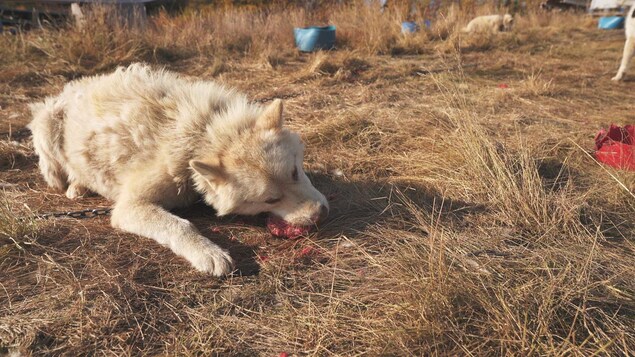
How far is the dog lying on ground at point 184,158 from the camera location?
104 inches

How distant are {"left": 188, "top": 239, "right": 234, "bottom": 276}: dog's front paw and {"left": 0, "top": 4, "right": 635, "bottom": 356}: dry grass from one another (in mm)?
70

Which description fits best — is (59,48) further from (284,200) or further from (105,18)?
(284,200)

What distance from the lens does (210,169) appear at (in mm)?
2533

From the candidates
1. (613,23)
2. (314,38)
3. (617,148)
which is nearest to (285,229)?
(617,148)

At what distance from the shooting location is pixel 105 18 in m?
8.49

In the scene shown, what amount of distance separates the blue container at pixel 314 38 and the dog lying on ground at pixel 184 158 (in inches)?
264

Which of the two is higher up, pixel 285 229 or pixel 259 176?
pixel 259 176

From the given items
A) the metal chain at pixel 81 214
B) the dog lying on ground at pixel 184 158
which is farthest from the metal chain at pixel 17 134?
the metal chain at pixel 81 214

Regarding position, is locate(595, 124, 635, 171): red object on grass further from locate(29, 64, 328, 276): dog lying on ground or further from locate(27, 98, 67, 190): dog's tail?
locate(27, 98, 67, 190): dog's tail

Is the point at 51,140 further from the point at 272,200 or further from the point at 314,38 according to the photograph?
the point at 314,38

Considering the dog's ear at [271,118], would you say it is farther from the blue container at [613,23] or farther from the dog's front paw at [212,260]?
the blue container at [613,23]

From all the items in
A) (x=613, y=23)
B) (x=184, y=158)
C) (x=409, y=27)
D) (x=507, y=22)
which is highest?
(x=184, y=158)

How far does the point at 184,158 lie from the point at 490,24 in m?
14.2

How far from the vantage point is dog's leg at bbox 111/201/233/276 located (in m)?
2.40
